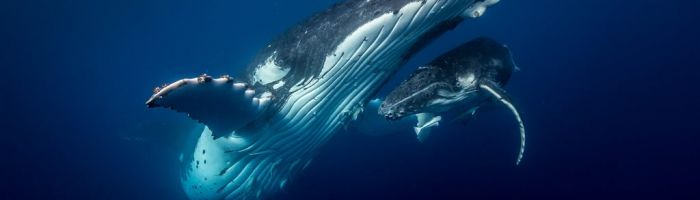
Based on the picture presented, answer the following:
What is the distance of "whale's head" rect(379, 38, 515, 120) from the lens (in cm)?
428

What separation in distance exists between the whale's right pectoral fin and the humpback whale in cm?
168

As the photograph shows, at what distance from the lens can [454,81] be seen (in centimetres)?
427

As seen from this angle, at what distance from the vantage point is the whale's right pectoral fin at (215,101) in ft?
11.5

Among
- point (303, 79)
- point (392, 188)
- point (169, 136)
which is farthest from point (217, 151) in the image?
point (392, 188)

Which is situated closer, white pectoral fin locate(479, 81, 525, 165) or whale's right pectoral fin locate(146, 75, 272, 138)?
whale's right pectoral fin locate(146, 75, 272, 138)

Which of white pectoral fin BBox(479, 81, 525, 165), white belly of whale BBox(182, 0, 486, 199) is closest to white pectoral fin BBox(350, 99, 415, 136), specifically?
white belly of whale BBox(182, 0, 486, 199)

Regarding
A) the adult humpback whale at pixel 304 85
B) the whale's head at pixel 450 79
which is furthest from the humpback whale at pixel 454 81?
the adult humpback whale at pixel 304 85

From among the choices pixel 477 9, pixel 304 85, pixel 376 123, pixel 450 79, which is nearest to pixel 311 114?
pixel 304 85

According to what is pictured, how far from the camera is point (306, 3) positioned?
176ft

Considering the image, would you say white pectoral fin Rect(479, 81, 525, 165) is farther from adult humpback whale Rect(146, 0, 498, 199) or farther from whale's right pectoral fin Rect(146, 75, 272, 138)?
whale's right pectoral fin Rect(146, 75, 272, 138)

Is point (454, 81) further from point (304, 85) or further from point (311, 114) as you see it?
point (311, 114)
